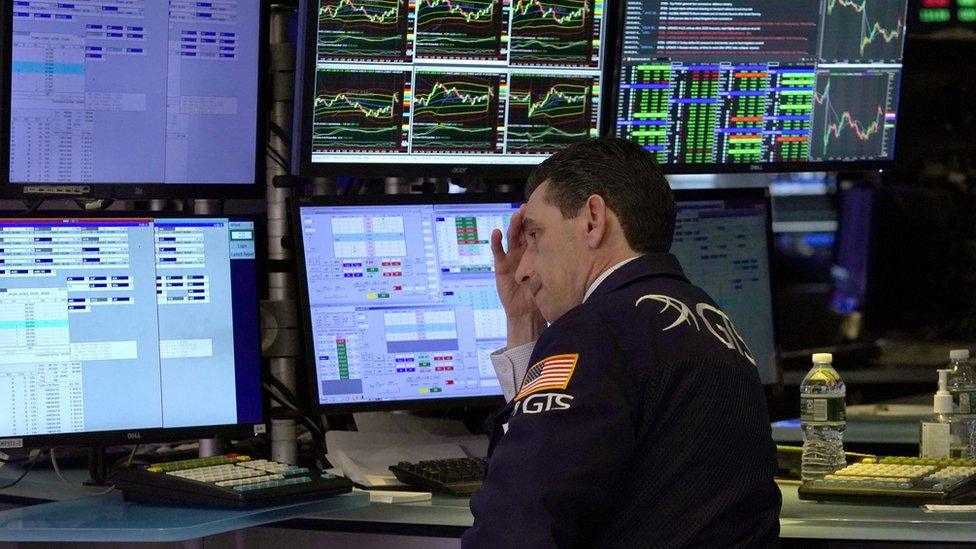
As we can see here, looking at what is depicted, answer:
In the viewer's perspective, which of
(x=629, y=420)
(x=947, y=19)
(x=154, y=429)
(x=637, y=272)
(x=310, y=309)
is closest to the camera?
(x=629, y=420)

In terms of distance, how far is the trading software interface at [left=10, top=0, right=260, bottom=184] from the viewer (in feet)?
7.86

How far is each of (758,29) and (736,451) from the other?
1569 millimetres

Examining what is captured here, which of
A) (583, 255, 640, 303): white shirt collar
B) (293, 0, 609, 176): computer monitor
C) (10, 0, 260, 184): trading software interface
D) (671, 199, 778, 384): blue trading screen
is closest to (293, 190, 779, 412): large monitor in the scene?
(293, 0, 609, 176): computer monitor

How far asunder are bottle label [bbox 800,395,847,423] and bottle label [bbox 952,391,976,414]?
0.75 feet

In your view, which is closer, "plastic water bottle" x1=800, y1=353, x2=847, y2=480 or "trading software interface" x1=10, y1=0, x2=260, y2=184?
"trading software interface" x1=10, y1=0, x2=260, y2=184

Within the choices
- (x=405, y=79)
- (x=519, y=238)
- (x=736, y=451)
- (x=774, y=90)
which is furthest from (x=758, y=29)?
(x=736, y=451)

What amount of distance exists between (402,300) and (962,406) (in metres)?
1.11

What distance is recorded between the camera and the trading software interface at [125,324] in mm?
2311

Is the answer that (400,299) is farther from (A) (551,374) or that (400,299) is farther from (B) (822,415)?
(A) (551,374)

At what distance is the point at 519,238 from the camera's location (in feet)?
7.22

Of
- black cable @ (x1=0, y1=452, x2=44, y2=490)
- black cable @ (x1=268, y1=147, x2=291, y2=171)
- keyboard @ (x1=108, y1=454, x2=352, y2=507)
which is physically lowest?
black cable @ (x1=0, y1=452, x2=44, y2=490)

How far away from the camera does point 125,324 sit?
2373 millimetres

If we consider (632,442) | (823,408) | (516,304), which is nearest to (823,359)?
(823,408)

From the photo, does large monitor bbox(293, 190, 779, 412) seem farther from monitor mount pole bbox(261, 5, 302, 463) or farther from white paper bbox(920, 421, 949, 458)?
white paper bbox(920, 421, 949, 458)
